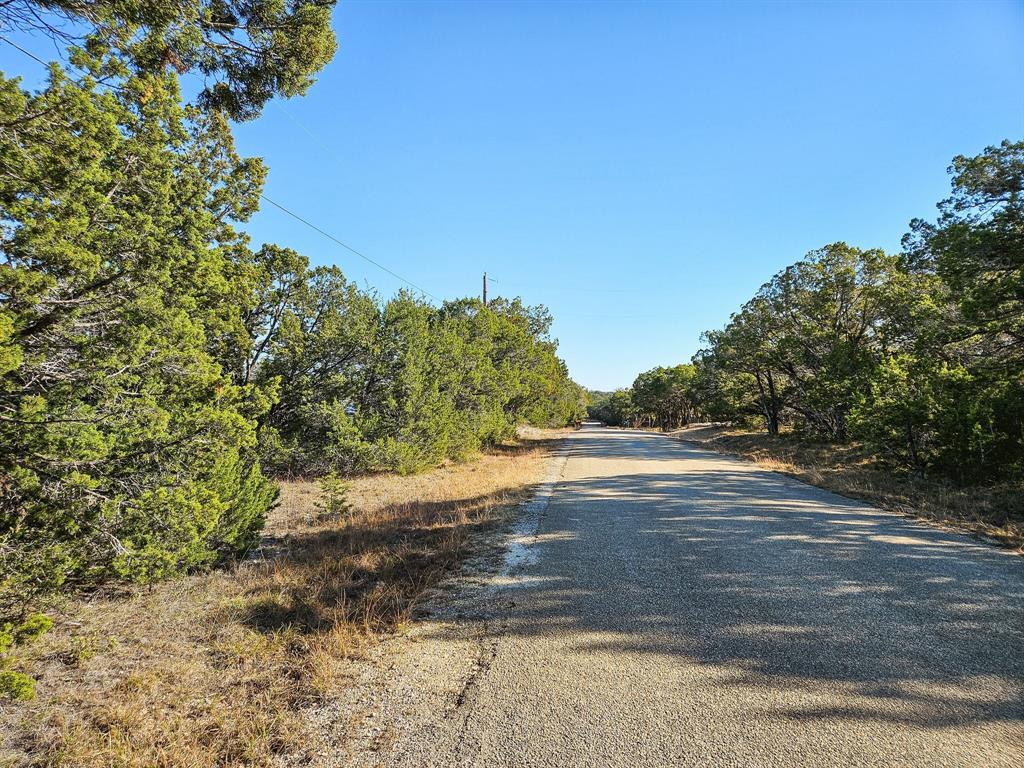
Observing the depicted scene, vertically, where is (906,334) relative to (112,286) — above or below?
above

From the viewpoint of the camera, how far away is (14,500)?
3.75 m

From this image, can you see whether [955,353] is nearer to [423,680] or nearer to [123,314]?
[423,680]

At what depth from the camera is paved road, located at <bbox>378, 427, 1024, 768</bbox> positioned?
231cm

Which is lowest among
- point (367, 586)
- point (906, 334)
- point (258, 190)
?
point (367, 586)

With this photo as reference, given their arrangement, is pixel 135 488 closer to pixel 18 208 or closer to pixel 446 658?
pixel 18 208

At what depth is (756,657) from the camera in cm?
307

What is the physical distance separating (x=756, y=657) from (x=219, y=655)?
391 cm

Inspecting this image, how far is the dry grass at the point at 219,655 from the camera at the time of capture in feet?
8.09

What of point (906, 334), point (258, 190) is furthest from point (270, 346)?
point (906, 334)

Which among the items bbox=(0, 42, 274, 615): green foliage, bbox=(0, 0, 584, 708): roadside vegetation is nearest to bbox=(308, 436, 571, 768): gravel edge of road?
bbox=(0, 0, 584, 708): roadside vegetation

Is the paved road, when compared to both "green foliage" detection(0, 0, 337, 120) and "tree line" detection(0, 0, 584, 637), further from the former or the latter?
"green foliage" detection(0, 0, 337, 120)

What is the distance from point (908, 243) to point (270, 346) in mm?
16766

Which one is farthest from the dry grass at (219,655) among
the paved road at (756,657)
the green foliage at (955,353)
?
the green foliage at (955,353)

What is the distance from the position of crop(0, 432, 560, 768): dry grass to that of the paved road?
3.44ft
